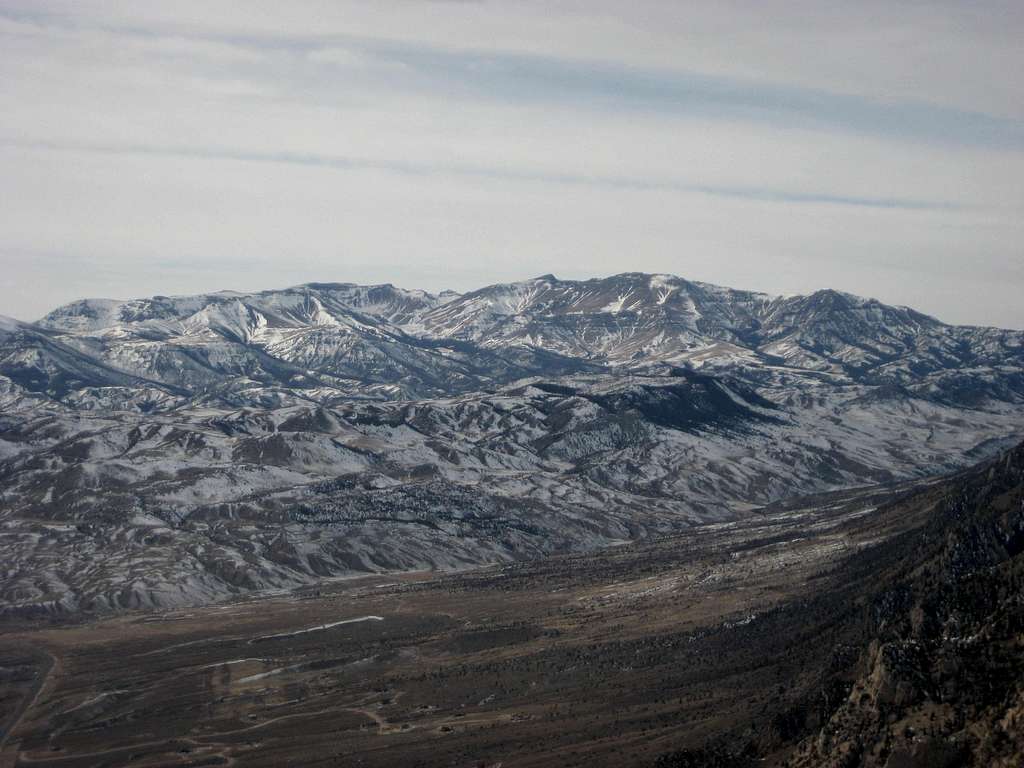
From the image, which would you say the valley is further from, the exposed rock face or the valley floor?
the valley floor

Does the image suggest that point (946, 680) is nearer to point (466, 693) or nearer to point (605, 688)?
point (605, 688)

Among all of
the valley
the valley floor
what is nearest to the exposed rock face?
the valley

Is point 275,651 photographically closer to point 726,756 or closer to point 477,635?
point 477,635

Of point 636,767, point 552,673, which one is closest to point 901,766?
point 636,767

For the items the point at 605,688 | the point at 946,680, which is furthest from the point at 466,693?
the point at 946,680

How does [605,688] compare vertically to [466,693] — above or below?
above

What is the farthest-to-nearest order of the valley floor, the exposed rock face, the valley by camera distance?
1. the valley floor
2. the valley
3. the exposed rock face

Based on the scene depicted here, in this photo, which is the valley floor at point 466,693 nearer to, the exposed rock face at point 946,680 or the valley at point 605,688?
the valley at point 605,688

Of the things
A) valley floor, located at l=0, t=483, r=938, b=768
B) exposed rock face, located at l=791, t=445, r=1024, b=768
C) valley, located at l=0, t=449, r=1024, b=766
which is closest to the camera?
exposed rock face, located at l=791, t=445, r=1024, b=768

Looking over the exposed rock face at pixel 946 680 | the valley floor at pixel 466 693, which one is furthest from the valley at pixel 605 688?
the valley floor at pixel 466 693

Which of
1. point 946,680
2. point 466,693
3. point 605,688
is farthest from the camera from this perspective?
point 466,693

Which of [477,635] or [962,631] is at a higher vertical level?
[962,631]
